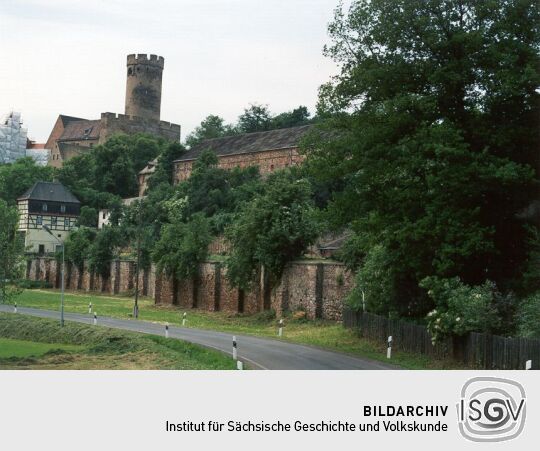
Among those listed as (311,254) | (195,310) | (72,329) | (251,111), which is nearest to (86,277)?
(195,310)

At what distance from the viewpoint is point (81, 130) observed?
14062 centimetres

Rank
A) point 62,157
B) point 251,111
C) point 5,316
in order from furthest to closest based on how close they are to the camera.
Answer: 1. point 62,157
2. point 251,111
3. point 5,316

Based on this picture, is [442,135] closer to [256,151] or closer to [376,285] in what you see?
[376,285]

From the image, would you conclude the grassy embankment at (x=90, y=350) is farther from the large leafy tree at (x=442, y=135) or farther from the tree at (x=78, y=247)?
the tree at (x=78, y=247)

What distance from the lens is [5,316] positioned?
139 ft

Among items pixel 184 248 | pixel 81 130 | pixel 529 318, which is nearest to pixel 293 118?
pixel 81 130

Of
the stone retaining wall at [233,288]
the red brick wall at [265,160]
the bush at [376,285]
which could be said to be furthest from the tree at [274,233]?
the red brick wall at [265,160]

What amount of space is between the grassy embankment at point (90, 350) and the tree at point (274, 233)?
1152 centimetres

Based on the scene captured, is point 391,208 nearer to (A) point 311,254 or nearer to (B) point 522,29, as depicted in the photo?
(B) point 522,29

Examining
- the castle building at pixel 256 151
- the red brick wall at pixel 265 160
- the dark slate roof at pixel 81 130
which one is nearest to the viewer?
the red brick wall at pixel 265 160

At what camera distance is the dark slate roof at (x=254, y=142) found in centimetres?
8588

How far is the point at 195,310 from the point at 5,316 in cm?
1376

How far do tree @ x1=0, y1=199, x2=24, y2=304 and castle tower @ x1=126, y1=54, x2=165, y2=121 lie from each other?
8768 cm

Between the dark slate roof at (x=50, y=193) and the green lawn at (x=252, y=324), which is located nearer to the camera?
the green lawn at (x=252, y=324)
